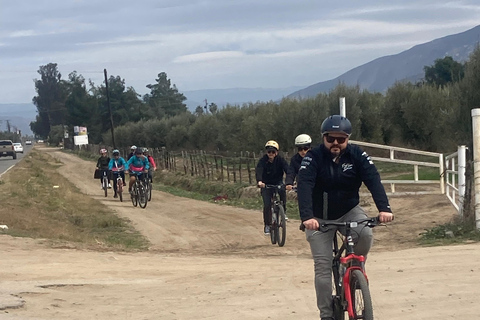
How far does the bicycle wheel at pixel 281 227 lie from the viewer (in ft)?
40.0

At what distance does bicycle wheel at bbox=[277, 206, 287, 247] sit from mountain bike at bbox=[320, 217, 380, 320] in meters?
6.52

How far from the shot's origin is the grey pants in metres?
5.51

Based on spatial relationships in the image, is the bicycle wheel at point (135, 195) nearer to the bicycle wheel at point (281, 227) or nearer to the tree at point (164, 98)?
the bicycle wheel at point (281, 227)

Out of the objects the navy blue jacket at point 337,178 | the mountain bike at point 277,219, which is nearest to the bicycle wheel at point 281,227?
the mountain bike at point 277,219

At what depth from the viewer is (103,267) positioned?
31.9 feet

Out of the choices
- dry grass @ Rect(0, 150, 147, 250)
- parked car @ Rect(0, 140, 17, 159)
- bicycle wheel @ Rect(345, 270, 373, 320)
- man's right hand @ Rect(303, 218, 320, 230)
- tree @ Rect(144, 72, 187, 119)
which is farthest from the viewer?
tree @ Rect(144, 72, 187, 119)

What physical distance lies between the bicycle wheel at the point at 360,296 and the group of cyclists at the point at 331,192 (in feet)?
1.09

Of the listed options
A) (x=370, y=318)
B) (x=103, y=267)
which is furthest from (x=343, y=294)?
(x=103, y=267)

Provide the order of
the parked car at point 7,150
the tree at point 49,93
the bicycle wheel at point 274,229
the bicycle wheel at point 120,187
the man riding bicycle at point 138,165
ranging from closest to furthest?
1. the bicycle wheel at point 274,229
2. the man riding bicycle at point 138,165
3. the bicycle wheel at point 120,187
4. the parked car at point 7,150
5. the tree at point 49,93

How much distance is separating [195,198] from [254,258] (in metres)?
14.5

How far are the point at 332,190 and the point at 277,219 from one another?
6802 millimetres

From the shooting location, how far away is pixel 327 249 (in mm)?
5645

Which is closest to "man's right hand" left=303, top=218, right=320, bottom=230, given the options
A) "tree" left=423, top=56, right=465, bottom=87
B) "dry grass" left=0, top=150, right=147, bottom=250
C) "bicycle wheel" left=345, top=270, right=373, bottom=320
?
"bicycle wheel" left=345, top=270, right=373, bottom=320

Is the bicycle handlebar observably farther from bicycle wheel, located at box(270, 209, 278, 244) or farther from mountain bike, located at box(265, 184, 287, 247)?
bicycle wheel, located at box(270, 209, 278, 244)
